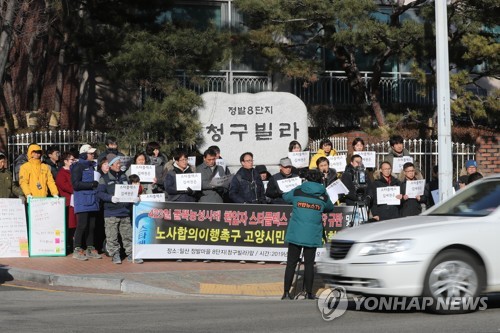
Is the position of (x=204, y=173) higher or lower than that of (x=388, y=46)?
lower

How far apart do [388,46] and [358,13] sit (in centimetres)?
203

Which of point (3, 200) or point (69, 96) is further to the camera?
point (69, 96)

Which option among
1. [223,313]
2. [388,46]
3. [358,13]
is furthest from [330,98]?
[223,313]

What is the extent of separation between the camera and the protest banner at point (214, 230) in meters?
17.3

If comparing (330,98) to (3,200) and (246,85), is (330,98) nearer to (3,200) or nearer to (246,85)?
(246,85)

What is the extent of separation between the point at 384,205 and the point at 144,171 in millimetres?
4511

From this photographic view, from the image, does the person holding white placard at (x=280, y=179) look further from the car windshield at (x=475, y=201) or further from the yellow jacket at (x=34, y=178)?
the car windshield at (x=475, y=201)

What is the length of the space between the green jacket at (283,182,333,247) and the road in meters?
0.85

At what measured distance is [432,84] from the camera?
22.6 metres

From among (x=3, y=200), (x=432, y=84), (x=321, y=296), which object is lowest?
(x=321, y=296)

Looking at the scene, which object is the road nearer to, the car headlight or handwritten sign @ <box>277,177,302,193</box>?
the car headlight

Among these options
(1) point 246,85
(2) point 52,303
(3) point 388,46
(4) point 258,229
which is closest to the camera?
(2) point 52,303

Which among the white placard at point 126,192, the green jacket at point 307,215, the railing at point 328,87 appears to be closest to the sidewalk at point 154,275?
the white placard at point 126,192

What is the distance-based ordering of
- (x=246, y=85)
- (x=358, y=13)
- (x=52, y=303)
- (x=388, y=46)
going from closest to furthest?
1. (x=52, y=303)
2. (x=358, y=13)
3. (x=388, y=46)
4. (x=246, y=85)
